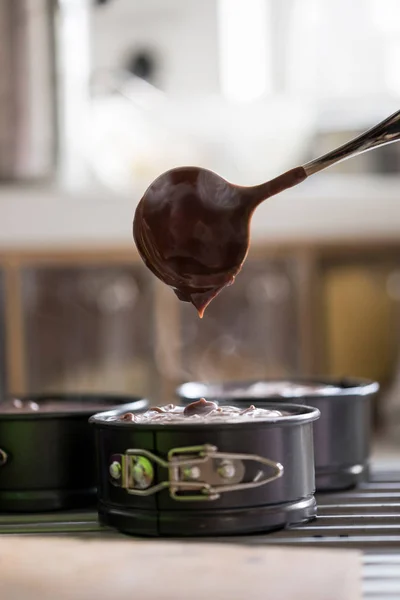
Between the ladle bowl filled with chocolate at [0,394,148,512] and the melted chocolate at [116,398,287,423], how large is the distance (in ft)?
0.27

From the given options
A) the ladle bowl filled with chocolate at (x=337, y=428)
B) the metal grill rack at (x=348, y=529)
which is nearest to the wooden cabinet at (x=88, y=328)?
the ladle bowl filled with chocolate at (x=337, y=428)

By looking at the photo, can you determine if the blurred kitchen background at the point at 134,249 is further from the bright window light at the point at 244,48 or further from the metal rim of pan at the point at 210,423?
the metal rim of pan at the point at 210,423

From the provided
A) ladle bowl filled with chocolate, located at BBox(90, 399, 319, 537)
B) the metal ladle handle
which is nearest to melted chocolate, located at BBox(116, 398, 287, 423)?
ladle bowl filled with chocolate, located at BBox(90, 399, 319, 537)

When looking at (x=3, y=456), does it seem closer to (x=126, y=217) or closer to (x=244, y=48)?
(x=126, y=217)

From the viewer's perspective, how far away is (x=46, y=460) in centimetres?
125

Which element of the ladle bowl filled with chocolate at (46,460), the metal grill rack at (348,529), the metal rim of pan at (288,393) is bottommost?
the metal grill rack at (348,529)

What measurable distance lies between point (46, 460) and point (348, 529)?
1.13 ft

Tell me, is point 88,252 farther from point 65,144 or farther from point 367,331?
point 367,331

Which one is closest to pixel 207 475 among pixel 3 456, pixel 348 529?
pixel 348 529

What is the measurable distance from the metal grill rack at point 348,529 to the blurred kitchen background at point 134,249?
1167 millimetres

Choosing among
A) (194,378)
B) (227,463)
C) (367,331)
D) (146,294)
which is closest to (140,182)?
(146,294)

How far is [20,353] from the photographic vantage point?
8.09ft

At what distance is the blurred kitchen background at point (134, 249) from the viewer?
2398 millimetres

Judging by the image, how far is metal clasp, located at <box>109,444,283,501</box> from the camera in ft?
3.52
